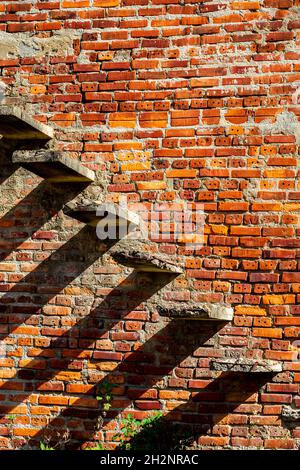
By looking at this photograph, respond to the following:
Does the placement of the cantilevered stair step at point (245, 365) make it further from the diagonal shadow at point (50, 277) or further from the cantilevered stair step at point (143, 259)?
the diagonal shadow at point (50, 277)

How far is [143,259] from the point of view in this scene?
13.5ft

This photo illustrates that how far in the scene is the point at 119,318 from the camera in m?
4.73

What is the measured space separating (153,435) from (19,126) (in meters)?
2.14

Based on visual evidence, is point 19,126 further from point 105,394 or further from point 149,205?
point 105,394

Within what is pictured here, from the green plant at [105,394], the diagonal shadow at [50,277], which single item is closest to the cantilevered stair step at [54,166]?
the diagonal shadow at [50,277]

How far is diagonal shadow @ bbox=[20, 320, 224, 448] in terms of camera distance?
15.2ft

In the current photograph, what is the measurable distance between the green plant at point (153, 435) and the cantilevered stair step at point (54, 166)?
162cm

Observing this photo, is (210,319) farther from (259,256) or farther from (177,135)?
(177,135)

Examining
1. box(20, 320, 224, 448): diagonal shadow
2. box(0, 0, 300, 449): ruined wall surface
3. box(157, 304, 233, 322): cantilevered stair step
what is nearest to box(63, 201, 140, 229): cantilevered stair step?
box(0, 0, 300, 449): ruined wall surface

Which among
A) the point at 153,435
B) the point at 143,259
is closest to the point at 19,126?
the point at 143,259

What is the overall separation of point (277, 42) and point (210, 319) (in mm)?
1860

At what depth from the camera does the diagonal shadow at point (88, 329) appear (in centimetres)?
472

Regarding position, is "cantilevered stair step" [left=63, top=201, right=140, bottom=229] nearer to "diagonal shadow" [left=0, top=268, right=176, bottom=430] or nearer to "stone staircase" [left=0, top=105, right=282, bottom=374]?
"stone staircase" [left=0, top=105, right=282, bottom=374]
